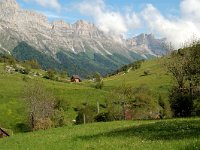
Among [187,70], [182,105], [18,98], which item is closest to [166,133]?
[182,105]

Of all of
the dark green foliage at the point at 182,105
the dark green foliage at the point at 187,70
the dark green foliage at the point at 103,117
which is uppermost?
the dark green foliage at the point at 187,70

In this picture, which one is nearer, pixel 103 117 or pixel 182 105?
pixel 182 105

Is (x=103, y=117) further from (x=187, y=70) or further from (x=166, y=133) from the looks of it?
(x=166, y=133)

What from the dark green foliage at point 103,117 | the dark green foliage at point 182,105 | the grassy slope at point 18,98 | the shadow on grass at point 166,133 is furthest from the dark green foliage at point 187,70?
the grassy slope at point 18,98

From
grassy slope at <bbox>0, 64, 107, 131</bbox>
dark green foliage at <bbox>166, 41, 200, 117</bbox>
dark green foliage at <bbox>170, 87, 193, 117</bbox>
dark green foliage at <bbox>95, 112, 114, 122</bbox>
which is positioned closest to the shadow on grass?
dark green foliage at <bbox>170, 87, 193, 117</bbox>

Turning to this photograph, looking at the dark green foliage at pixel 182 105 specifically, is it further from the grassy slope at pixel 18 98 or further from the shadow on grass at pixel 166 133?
the grassy slope at pixel 18 98

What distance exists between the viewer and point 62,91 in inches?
7244

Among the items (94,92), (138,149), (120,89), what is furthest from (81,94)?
(138,149)

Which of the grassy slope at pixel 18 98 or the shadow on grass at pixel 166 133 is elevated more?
the grassy slope at pixel 18 98

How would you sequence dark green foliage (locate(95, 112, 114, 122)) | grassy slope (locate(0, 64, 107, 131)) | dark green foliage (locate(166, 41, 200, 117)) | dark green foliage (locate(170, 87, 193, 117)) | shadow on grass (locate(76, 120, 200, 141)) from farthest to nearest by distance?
grassy slope (locate(0, 64, 107, 131)) → dark green foliage (locate(95, 112, 114, 122)) → dark green foliage (locate(166, 41, 200, 117)) → dark green foliage (locate(170, 87, 193, 117)) → shadow on grass (locate(76, 120, 200, 141))

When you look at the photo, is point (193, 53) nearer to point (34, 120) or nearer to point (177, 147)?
point (34, 120)

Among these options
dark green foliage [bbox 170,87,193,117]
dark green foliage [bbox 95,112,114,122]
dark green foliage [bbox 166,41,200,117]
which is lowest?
dark green foliage [bbox 95,112,114,122]

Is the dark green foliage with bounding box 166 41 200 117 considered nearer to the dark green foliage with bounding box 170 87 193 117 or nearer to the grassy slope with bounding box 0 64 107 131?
the dark green foliage with bounding box 170 87 193 117

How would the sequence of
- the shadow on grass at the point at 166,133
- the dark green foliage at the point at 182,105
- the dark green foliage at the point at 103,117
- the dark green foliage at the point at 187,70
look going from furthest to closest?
the dark green foliage at the point at 103,117 < the dark green foliage at the point at 187,70 < the dark green foliage at the point at 182,105 < the shadow on grass at the point at 166,133
